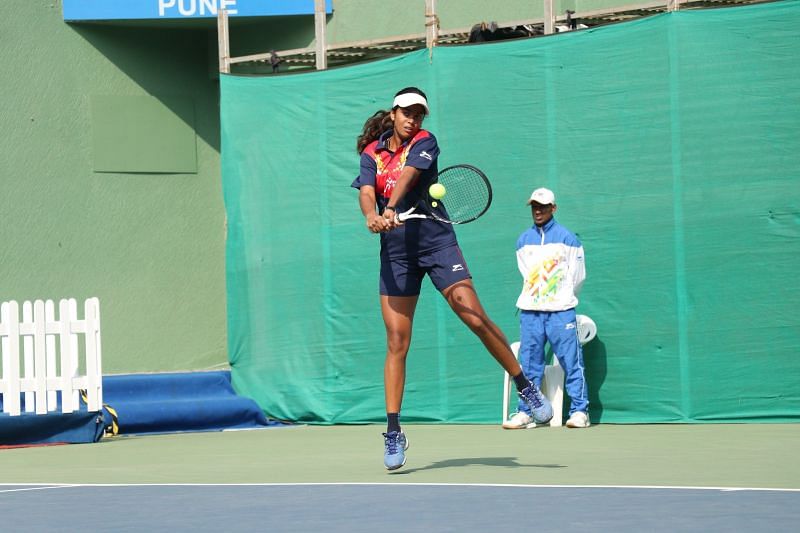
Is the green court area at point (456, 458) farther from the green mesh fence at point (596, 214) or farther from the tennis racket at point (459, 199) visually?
the tennis racket at point (459, 199)

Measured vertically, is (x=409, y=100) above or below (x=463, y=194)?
above

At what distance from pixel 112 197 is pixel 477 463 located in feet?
22.6

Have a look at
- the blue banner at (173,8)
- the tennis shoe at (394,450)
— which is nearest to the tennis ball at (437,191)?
the tennis shoe at (394,450)

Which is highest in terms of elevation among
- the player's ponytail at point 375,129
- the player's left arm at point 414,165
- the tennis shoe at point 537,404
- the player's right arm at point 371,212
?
the player's ponytail at point 375,129

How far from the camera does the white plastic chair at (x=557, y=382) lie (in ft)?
33.6

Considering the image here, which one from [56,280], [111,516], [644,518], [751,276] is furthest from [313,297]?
[644,518]

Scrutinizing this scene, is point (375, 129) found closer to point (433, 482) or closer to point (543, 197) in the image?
point (433, 482)

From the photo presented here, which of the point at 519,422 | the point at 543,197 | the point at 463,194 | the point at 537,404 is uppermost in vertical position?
the point at 543,197

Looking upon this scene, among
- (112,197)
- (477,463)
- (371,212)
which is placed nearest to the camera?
(371,212)

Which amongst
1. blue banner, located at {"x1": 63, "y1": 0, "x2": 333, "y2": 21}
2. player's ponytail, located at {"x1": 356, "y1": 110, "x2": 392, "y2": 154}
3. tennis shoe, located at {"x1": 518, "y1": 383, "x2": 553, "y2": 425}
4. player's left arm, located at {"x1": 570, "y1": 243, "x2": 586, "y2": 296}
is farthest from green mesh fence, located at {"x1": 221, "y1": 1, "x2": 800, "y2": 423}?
player's ponytail, located at {"x1": 356, "y1": 110, "x2": 392, "y2": 154}

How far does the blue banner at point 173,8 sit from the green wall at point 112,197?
23cm

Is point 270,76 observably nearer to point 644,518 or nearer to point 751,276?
point 751,276

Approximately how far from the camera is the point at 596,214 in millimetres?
10352

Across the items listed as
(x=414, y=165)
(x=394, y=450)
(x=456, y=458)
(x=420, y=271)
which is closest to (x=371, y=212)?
(x=414, y=165)
